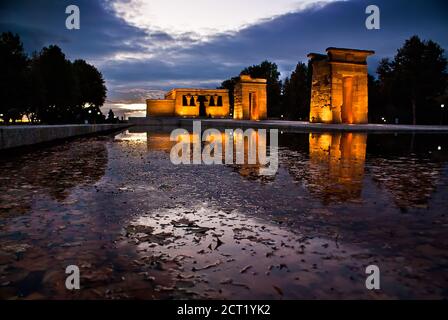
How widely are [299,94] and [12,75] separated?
39.8 meters

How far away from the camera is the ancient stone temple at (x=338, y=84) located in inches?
861

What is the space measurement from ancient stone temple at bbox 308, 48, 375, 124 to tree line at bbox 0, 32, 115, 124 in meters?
23.7

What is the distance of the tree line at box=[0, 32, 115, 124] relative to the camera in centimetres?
3459

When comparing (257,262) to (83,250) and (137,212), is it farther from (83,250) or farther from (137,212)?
(137,212)

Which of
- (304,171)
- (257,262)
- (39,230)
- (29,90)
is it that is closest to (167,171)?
(304,171)

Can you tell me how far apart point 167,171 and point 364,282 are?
484 cm

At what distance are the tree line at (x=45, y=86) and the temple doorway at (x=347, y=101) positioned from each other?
24.9 m

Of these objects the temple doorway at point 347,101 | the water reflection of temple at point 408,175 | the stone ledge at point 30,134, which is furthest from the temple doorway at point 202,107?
the water reflection of temple at point 408,175

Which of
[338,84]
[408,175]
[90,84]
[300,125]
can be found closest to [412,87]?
[338,84]

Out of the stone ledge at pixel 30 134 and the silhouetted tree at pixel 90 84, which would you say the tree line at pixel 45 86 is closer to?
the silhouetted tree at pixel 90 84

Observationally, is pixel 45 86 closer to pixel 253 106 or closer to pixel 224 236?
pixel 253 106

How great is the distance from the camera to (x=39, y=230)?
3078 mm

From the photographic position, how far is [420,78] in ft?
126

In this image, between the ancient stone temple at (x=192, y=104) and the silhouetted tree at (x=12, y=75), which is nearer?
the silhouetted tree at (x=12, y=75)
